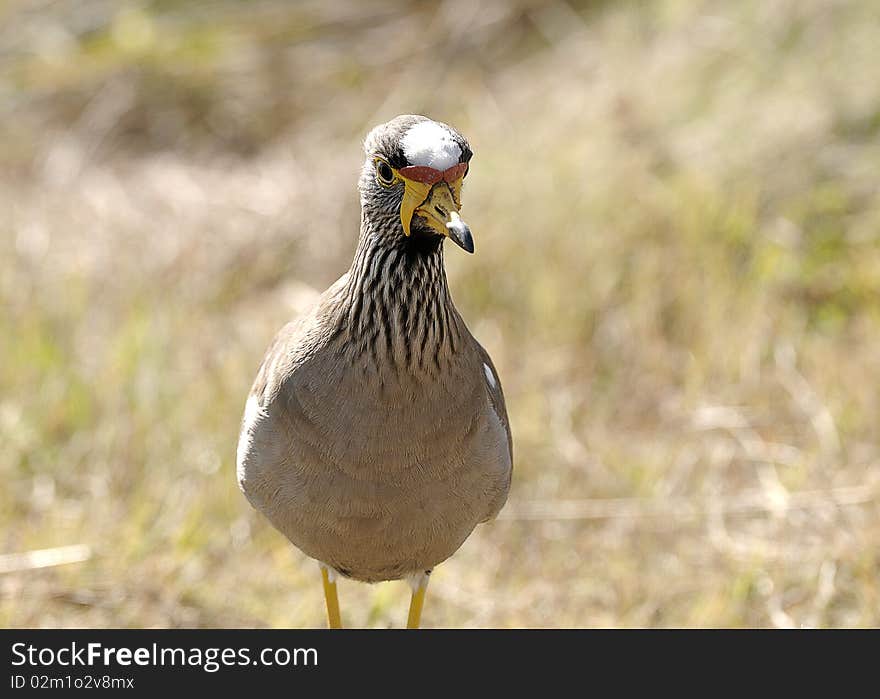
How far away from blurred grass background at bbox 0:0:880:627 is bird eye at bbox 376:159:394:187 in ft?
7.73

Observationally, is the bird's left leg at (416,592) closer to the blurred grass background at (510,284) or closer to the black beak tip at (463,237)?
the blurred grass background at (510,284)

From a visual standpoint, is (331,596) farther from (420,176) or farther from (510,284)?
(510,284)

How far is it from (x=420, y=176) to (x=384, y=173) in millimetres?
192

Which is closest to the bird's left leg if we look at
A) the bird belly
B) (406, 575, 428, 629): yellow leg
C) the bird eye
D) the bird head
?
(406, 575, 428, 629): yellow leg

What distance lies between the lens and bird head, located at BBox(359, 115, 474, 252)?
317 centimetres

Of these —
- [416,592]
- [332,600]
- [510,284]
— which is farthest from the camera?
[510,284]

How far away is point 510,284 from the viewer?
7160 mm

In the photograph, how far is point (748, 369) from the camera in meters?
6.69

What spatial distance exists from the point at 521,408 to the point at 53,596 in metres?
2.67

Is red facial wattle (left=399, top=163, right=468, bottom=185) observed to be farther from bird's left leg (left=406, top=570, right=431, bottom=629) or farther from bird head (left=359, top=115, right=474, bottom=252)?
bird's left leg (left=406, top=570, right=431, bottom=629)

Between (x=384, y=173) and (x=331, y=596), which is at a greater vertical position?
(x=384, y=173)

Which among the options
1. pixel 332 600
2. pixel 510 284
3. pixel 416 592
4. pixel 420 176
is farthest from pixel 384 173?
pixel 510 284
